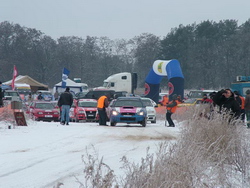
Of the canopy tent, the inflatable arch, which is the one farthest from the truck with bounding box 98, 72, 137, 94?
the inflatable arch

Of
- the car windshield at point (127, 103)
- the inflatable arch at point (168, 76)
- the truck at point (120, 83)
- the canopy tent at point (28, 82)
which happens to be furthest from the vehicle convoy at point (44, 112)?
the canopy tent at point (28, 82)

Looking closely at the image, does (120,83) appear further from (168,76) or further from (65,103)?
(65,103)

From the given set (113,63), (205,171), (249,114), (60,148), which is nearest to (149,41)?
(113,63)

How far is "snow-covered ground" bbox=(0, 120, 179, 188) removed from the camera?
10359mm

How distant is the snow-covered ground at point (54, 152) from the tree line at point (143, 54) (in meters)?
71.3

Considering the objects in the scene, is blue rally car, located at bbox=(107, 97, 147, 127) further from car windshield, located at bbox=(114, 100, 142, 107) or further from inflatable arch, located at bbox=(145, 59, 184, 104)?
inflatable arch, located at bbox=(145, 59, 184, 104)

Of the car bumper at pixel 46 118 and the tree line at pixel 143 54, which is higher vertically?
the tree line at pixel 143 54

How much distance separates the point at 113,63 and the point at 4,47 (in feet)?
75.9

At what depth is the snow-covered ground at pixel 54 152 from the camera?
34.0ft

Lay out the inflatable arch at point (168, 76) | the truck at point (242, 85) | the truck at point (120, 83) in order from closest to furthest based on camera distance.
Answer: the truck at point (242, 85), the inflatable arch at point (168, 76), the truck at point (120, 83)

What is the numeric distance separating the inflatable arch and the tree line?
136 ft

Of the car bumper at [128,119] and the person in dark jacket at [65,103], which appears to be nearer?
the person in dark jacket at [65,103]

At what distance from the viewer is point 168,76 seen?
151 ft

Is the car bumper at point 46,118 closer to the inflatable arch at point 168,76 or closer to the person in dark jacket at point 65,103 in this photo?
the person in dark jacket at point 65,103
